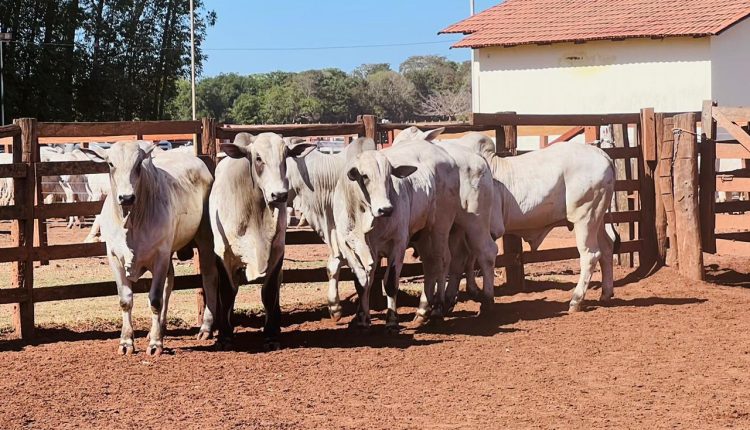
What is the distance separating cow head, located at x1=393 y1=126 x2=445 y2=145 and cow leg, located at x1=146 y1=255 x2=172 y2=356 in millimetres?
3330

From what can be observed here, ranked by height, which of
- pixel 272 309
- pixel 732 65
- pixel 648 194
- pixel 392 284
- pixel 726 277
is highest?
pixel 732 65

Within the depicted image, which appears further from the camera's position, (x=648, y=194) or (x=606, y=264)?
(x=648, y=194)

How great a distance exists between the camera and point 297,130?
37.3 ft

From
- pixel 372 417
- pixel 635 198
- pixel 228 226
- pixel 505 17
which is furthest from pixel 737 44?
pixel 372 417

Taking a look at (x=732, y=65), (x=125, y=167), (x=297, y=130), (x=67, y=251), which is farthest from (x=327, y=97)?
(x=125, y=167)

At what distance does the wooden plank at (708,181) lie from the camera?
13555mm

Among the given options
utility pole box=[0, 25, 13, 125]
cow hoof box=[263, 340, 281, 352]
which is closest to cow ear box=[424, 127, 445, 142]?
cow hoof box=[263, 340, 281, 352]

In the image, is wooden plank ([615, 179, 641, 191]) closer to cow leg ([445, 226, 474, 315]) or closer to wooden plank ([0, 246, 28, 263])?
cow leg ([445, 226, 474, 315])

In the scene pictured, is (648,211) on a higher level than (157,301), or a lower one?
higher

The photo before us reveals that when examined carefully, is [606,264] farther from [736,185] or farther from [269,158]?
[269,158]

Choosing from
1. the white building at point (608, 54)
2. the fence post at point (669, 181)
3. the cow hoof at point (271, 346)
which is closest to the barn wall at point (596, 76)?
the white building at point (608, 54)

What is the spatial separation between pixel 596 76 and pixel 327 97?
60.7 m

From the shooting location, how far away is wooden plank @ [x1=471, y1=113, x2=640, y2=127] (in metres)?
12.4

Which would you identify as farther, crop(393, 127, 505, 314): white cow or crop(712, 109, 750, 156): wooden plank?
crop(712, 109, 750, 156): wooden plank
